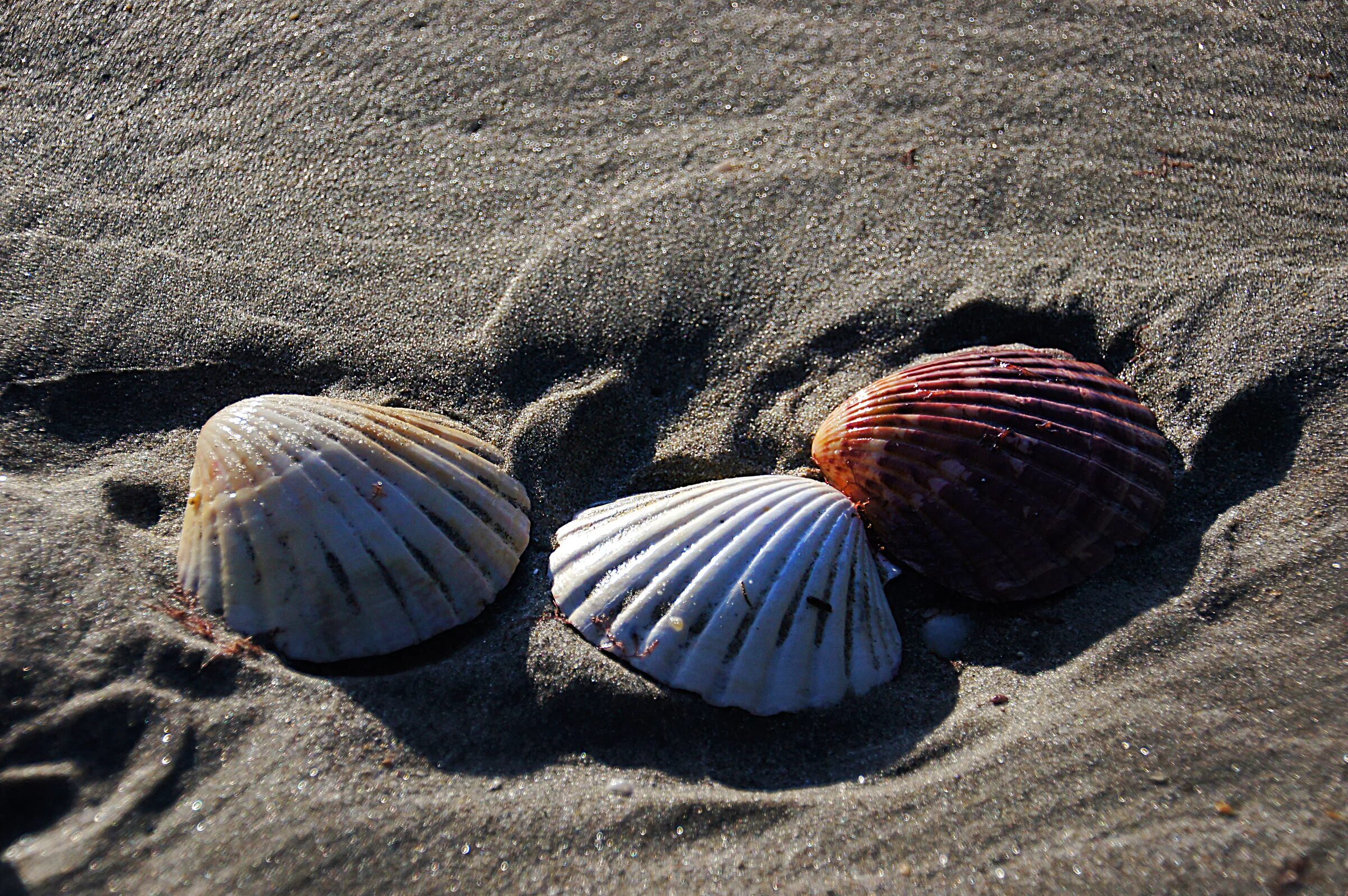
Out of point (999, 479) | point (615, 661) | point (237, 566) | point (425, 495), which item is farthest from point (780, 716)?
point (237, 566)

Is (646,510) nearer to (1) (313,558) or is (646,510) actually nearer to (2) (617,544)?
(2) (617,544)

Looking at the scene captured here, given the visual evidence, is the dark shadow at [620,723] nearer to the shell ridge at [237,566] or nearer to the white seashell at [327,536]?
the white seashell at [327,536]

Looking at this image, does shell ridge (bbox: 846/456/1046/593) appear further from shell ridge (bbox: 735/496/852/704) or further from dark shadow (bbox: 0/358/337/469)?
dark shadow (bbox: 0/358/337/469)

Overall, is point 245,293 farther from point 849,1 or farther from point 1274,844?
point 1274,844

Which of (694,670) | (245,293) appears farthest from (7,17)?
(694,670)

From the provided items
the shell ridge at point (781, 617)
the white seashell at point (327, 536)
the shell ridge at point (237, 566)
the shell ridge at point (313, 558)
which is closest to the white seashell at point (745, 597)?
the shell ridge at point (781, 617)
